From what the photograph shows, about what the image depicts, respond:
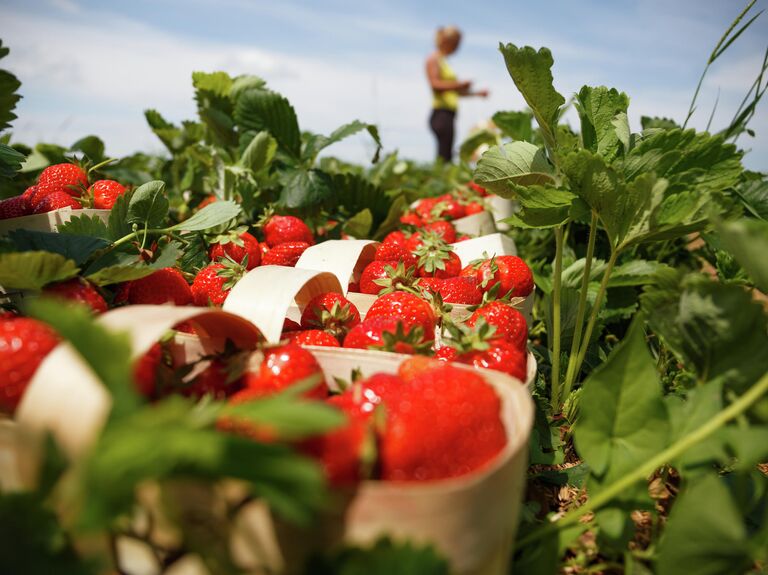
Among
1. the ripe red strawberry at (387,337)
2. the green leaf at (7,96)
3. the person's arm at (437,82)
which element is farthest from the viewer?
the person's arm at (437,82)

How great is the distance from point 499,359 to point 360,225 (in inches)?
43.2

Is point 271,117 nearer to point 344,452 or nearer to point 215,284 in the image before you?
point 215,284

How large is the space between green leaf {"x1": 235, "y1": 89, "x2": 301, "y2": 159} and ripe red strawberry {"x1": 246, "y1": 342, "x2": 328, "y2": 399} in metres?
1.27

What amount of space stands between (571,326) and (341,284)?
64 cm

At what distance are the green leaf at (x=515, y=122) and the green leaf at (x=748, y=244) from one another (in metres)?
1.13

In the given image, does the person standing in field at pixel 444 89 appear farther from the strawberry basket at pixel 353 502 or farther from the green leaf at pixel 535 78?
the strawberry basket at pixel 353 502

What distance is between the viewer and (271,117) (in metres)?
1.85

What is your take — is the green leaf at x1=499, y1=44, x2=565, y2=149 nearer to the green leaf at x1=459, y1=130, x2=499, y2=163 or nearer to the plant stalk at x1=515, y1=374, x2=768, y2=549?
the plant stalk at x1=515, y1=374, x2=768, y2=549

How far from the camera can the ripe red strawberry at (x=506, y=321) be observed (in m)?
0.99

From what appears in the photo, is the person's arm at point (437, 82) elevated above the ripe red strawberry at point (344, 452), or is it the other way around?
the person's arm at point (437, 82)

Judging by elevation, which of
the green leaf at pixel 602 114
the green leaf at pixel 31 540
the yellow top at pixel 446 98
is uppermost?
the yellow top at pixel 446 98

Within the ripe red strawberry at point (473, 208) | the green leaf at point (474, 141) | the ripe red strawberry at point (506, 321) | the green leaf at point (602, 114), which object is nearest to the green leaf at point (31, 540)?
the ripe red strawberry at point (506, 321)

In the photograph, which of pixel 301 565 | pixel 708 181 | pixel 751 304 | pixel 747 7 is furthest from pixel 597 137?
pixel 301 565

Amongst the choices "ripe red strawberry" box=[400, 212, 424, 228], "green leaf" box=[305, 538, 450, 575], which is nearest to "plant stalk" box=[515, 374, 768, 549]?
"green leaf" box=[305, 538, 450, 575]
